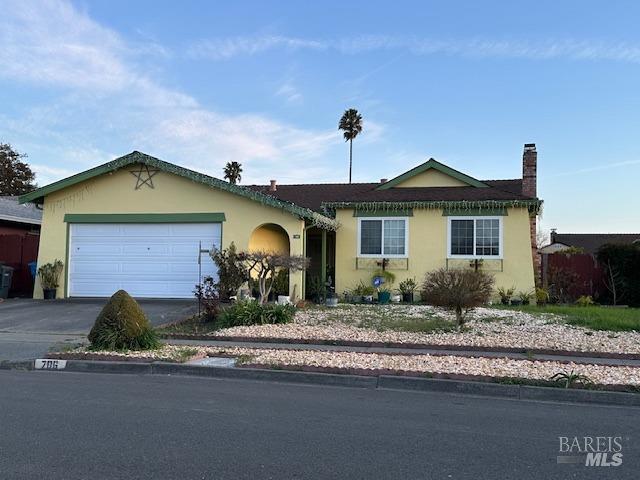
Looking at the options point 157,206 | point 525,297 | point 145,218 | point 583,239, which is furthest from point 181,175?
point 583,239

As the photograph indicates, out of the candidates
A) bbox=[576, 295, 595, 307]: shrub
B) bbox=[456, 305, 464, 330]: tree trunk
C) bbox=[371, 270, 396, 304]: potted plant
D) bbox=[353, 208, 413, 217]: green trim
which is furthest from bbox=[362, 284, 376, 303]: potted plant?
bbox=[576, 295, 595, 307]: shrub

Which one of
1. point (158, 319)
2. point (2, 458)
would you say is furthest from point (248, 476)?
point (158, 319)

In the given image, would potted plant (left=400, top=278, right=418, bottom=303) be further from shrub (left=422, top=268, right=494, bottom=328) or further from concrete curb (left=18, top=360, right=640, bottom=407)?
concrete curb (left=18, top=360, right=640, bottom=407)

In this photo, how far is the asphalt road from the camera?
4.59 meters

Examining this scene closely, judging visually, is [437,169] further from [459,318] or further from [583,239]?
[583,239]

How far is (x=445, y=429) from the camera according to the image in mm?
5816

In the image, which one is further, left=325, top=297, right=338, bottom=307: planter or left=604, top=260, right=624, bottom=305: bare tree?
left=604, top=260, right=624, bottom=305: bare tree

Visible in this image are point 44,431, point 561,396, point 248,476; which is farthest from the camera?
point 561,396

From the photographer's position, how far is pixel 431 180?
20641 millimetres

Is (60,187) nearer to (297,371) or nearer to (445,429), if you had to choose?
(297,371)

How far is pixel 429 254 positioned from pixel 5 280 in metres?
14.1

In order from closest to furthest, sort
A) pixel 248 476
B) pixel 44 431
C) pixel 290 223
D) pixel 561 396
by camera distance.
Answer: pixel 248 476 → pixel 44 431 → pixel 561 396 → pixel 290 223

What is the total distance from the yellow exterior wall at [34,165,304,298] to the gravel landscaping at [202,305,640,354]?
12.1 ft

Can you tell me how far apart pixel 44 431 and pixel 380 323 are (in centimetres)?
854
